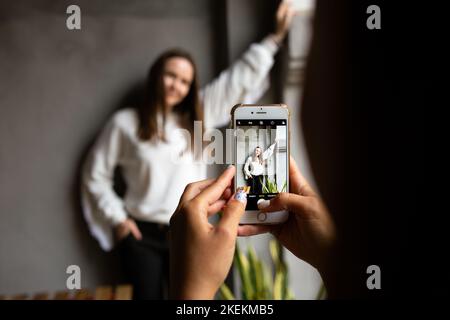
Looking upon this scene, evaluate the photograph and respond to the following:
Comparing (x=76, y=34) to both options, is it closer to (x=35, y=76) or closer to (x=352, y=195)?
(x=35, y=76)

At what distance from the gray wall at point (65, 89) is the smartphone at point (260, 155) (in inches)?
27.4

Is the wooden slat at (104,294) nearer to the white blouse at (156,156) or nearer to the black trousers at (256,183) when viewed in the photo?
the white blouse at (156,156)

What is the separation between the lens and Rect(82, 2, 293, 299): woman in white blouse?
1.02 m

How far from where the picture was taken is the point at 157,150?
1.02m

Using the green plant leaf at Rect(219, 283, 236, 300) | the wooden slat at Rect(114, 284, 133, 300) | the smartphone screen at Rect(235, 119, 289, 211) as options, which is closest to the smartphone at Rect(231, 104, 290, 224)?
the smartphone screen at Rect(235, 119, 289, 211)

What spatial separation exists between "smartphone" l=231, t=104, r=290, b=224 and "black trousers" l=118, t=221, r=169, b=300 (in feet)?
2.36

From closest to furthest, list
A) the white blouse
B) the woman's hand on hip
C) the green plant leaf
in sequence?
the woman's hand on hip, the green plant leaf, the white blouse

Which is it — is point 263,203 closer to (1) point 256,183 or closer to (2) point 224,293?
(1) point 256,183

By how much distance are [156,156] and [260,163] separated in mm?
696

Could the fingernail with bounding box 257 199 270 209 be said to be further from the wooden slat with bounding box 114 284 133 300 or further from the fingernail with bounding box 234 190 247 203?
the wooden slat with bounding box 114 284 133 300
